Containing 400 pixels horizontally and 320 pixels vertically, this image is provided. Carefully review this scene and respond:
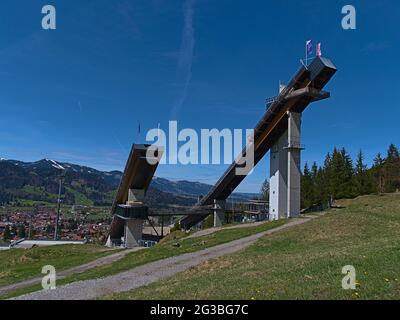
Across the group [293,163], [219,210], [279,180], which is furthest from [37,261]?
[219,210]

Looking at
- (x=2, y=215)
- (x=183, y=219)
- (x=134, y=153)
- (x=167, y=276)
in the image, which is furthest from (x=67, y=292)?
(x=2, y=215)

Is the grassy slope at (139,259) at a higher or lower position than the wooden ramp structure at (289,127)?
lower

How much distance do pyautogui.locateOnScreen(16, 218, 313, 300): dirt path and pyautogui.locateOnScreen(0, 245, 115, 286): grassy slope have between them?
10.2m

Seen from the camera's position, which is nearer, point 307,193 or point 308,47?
point 308,47

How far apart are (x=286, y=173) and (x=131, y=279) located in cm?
3413

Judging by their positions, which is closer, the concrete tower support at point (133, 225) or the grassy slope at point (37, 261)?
the grassy slope at point (37, 261)

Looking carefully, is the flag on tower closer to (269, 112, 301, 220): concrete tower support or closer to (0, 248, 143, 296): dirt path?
(269, 112, 301, 220): concrete tower support

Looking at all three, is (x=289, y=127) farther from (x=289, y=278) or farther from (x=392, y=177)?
(x=392, y=177)

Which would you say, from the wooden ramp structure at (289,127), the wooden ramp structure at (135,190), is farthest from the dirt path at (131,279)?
the wooden ramp structure at (289,127)

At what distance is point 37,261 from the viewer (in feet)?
119

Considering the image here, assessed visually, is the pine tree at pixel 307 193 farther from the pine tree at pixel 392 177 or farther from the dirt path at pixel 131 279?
the dirt path at pixel 131 279

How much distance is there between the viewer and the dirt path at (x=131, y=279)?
15.3 m

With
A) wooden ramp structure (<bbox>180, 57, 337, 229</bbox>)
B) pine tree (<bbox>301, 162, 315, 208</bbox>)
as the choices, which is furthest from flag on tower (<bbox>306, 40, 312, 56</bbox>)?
pine tree (<bbox>301, 162, 315, 208</bbox>)

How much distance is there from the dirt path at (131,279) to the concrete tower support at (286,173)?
20.0 meters
